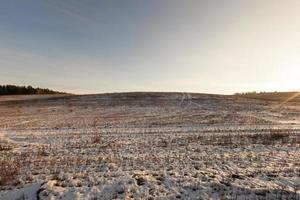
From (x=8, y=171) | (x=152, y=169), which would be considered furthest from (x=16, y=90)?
(x=152, y=169)

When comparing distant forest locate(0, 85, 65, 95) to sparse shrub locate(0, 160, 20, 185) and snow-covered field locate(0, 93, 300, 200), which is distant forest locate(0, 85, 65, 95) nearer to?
snow-covered field locate(0, 93, 300, 200)

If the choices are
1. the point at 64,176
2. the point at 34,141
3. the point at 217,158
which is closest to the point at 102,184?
the point at 64,176

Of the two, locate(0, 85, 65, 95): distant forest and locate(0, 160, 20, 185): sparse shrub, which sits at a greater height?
locate(0, 85, 65, 95): distant forest

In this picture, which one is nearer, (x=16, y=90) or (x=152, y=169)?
(x=152, y=169)

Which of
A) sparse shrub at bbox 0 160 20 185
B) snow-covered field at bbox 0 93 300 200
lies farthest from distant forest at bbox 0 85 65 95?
sparse shrub at bbox 0 160 20 185

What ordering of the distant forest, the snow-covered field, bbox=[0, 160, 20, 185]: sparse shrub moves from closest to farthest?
the snow-covered field, bbox=[0, 160, 20, 185]: sparse shrub, the distant forest

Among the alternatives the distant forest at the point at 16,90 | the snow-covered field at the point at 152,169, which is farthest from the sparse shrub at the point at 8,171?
the distant forest at the point at 16,90

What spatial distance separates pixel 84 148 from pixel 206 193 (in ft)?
28.1

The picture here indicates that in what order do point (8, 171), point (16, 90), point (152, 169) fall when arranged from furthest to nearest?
point (16, 90)
point (152, 169)
point (8, 171)

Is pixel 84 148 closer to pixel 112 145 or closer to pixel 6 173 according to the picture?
pixel 112 145

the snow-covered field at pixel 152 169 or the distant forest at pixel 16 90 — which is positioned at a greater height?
the distant forest at pixel 16 90

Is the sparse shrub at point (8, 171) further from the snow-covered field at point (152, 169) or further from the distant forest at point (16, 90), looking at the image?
the distant forest at point (16, 90)

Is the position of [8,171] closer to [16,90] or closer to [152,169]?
[152,169]

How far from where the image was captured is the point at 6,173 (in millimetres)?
10016
